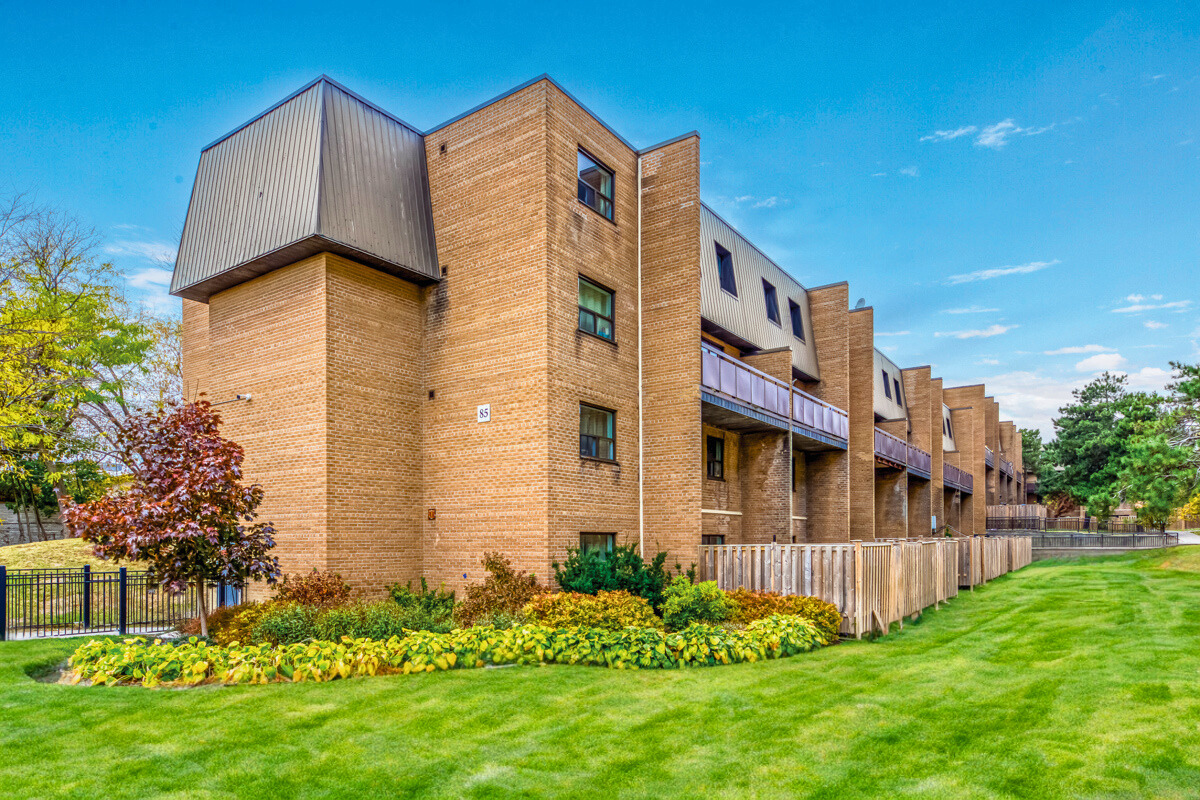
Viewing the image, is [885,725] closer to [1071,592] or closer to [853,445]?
[1071,592]

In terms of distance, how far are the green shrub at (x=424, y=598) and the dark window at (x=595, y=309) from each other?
6.05 metres

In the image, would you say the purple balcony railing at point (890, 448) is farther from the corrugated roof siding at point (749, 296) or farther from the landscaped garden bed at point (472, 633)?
the landscaped garden bed at point (472, 633)

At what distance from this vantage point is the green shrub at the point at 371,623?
11453mm

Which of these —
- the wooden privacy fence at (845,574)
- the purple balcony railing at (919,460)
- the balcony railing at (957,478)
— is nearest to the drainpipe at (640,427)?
the wooden privacy fence at (845,574)

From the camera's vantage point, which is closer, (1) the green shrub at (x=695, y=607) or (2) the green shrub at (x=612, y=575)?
(1) the green shrub at (x=695, y=607)

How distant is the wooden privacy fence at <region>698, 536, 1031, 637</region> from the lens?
43.4 feet

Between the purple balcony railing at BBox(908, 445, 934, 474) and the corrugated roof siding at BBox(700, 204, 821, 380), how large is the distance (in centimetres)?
862

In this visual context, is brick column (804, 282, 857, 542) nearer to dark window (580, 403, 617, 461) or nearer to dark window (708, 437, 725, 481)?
dark window (708, 437, 725, 481)

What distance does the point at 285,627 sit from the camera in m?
11.5

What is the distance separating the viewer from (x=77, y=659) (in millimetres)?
10102

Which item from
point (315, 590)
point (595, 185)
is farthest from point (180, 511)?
point (595, 185)

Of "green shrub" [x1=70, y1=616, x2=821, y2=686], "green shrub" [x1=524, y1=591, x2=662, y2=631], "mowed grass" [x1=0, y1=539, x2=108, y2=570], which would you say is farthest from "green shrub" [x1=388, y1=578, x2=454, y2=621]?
"mowed grass" [x1=0, y1=539, x2=108, y2=570]

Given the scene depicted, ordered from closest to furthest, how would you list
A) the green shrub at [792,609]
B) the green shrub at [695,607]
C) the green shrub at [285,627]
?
the green shrub at [285,627] → the green shrub at [792,609] → the green shrub at [695,607]

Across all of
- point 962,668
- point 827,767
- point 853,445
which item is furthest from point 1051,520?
point 827,767
